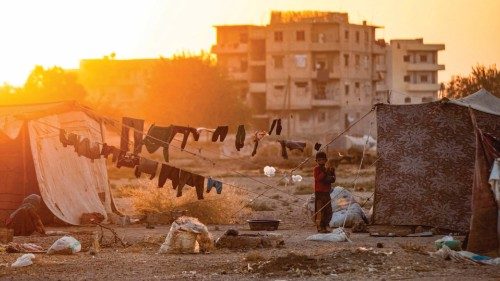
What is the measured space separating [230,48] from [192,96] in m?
19.6

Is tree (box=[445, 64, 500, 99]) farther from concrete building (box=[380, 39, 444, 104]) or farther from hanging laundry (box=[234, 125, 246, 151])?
concrete building (box=[380, 39, 444, 104])

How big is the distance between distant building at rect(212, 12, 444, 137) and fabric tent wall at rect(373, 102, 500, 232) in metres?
71.0

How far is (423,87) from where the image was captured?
118 m

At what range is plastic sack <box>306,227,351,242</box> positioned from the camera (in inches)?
716

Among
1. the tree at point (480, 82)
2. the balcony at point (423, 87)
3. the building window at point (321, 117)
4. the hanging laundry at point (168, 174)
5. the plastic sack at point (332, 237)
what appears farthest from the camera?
the balcony at point (423, 87)

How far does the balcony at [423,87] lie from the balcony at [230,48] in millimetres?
22935

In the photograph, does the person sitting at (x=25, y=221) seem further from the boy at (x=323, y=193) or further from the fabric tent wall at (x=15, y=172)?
the boy at (x=323, y=193)

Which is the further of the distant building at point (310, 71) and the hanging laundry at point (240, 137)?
the distant building at point (310, 71)

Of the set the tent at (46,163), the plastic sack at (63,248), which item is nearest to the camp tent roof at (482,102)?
the plastic sack at (63,248)

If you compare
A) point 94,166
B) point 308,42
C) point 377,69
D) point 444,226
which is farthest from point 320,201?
point 377,69

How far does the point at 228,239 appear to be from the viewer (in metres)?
17.6

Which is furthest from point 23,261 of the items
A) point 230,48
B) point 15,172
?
point 230,48

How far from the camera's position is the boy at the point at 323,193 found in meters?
19.9

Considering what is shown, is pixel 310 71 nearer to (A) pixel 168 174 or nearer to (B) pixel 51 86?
(B) pixel 51 86
